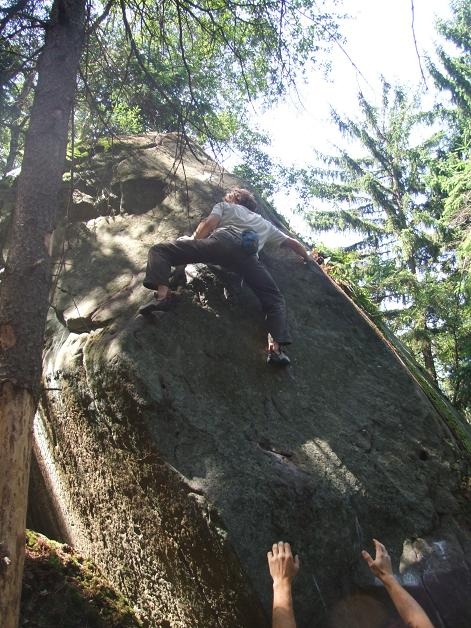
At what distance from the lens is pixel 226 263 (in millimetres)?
5238

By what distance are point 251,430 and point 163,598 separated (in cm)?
149

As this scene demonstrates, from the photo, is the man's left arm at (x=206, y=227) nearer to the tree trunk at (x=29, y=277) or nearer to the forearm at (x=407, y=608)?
the tree trunk at (x=29, y=277)

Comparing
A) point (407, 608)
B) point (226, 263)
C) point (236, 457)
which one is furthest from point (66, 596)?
point (226, 263)

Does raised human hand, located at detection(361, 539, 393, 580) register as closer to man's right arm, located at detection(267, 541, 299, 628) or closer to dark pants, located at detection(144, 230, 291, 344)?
man's right arm, located at detection(267, 541, 299, 628)

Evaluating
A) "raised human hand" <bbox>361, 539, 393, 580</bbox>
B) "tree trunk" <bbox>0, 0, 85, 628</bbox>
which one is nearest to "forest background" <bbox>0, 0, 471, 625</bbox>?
"tree trunk" <bbox>0, 0, 85, 628</bbox>

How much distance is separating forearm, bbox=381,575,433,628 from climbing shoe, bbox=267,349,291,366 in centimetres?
209

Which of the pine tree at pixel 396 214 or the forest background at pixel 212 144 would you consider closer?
the forest background at pixel 212 144

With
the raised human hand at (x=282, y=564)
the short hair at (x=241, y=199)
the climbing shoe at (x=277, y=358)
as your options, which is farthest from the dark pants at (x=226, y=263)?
the raised human hand at (x=282, y=564)

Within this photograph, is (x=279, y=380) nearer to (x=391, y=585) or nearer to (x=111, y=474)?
(x=111, y=474)

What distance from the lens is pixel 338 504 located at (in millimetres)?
3871

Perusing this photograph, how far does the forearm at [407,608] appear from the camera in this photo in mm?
2939

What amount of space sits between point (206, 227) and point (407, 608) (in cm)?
392

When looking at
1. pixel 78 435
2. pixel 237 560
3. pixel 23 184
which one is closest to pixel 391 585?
pixel 237 560

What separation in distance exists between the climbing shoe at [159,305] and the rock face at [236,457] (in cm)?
9
